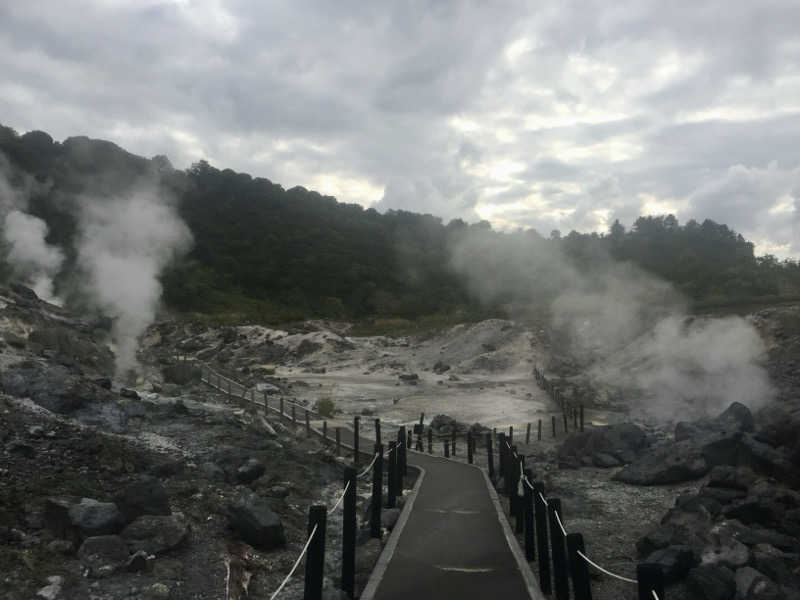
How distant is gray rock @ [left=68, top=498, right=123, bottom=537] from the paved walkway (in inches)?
129

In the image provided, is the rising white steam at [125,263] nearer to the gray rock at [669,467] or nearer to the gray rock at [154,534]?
the gray rock at [154,534]

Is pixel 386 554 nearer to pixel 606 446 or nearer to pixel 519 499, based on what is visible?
pixel 519 499

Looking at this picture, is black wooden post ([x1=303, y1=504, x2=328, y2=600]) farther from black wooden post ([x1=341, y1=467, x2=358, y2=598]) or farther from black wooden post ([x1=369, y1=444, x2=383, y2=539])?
black wooden post ([x1=369, y1=444, x2=383, y2=539])

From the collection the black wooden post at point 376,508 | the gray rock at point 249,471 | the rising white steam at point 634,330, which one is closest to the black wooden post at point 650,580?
the black wooden post at point 376,508

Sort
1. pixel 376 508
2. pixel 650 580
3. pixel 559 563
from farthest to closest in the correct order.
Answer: pixel 376 508 < pixel 559 563 < pixel 650 580

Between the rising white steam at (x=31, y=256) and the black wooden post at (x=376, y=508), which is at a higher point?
the rising white steam at (x=31, y=256)

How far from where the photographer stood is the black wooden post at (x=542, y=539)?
6.96 m

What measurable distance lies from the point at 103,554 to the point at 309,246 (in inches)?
3676

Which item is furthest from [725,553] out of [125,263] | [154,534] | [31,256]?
[31,256]

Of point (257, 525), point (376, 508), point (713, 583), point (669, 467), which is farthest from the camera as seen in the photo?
point (669, 467)

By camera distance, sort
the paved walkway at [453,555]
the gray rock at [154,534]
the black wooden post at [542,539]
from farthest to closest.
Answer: the gray rock at [154,534]
the black wooden post at [542,539]
the paved walkway at [453,555]

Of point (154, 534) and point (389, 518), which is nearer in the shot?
point (154, 534)

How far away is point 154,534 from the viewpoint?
775 centimetres

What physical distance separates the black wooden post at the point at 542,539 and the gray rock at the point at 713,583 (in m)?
1.62
